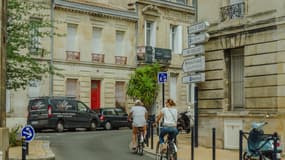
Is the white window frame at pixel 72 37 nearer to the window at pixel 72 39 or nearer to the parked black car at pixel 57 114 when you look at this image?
the window at pixel 72 39

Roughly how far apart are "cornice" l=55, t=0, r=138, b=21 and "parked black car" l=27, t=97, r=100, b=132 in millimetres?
8080

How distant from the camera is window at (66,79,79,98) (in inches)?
1640

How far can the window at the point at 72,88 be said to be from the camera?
41.7 m

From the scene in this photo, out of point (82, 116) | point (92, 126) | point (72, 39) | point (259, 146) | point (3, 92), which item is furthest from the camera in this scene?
point (72, 39)

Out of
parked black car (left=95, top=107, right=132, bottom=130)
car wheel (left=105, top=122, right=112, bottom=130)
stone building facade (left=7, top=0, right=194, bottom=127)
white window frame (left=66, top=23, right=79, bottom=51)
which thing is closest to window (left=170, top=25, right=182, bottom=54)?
stone building facade (left=7, top=0, right=194, bottom=127)

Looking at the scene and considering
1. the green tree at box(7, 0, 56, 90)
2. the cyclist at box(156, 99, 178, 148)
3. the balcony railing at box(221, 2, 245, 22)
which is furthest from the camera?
the green tree at box(7, 0, 56, 90)

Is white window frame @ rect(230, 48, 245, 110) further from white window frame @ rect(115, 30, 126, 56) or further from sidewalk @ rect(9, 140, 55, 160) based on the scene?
white window frame @ rect(115, 30, 126, 56)

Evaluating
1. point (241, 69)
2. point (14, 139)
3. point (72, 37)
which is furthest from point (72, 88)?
point (241, 69)

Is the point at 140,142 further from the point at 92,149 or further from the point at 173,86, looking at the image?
the point at 173,86

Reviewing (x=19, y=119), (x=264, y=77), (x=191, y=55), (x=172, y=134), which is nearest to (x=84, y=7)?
(x=19, y=119)

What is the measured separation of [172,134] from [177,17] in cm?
3275

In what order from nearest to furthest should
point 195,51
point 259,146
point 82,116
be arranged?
point 259,146 < point 195,51 < point 82,116

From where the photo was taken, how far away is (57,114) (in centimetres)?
3428

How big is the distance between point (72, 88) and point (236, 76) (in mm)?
20615
